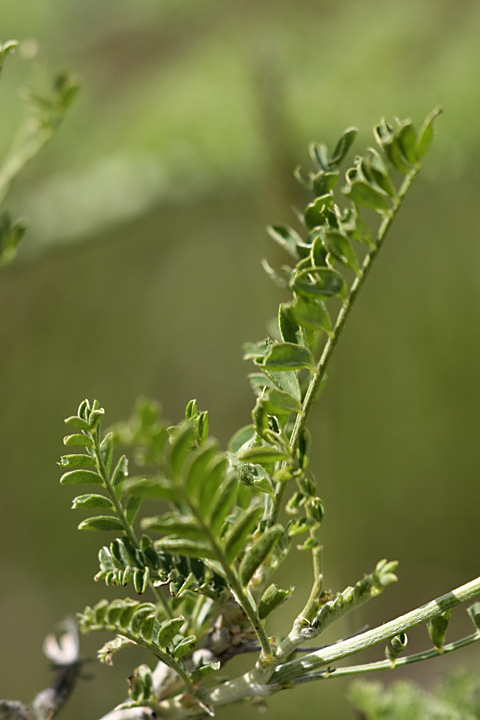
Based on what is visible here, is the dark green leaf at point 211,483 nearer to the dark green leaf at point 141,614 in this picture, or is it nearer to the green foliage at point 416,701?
the dark green leaf at point 141,614

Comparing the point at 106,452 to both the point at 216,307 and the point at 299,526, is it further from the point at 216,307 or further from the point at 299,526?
the point at 216,307

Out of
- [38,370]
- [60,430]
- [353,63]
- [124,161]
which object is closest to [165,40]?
[353,63]

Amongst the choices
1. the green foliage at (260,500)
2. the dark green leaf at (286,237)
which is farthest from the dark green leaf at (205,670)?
the dark green leaf at (286,237)

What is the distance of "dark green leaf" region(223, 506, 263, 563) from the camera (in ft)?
0.33

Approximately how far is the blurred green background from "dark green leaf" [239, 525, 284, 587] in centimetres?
80

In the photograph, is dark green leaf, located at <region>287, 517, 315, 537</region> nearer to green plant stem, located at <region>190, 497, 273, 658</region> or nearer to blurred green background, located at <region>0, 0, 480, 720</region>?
green plant stem, located at <region>190, 497, 273, 658</region>

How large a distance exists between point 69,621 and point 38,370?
40.5 inches

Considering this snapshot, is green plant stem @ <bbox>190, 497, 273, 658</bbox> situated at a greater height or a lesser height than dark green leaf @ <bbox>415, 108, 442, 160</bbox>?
lesser

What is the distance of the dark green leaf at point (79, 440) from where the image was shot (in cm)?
13

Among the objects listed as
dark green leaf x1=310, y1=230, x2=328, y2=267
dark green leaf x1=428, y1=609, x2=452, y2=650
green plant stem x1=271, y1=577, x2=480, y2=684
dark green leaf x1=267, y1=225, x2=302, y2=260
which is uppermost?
dark green leaf x1=267, y1=225, x2=302, y2=260

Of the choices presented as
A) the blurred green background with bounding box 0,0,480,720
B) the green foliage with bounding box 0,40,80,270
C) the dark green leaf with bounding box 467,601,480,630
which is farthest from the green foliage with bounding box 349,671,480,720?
the blurred green background with bounding box 0,0,480,720

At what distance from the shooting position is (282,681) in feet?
0.42

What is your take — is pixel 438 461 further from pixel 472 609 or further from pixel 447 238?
pixel 472 609

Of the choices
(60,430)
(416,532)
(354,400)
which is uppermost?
(60,430)
